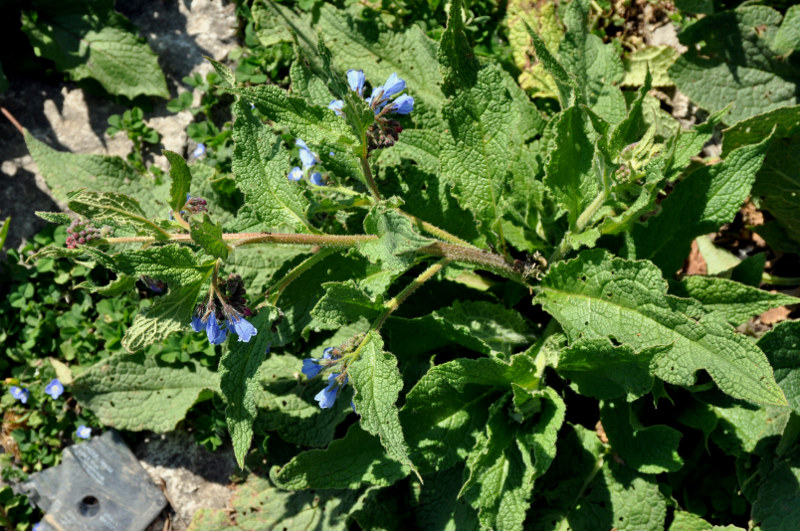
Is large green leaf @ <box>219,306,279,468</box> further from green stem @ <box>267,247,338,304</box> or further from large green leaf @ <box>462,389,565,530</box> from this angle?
large green leaf @ <box>462,389,565,530</box>

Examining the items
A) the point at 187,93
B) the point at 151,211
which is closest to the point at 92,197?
the point at 151,211

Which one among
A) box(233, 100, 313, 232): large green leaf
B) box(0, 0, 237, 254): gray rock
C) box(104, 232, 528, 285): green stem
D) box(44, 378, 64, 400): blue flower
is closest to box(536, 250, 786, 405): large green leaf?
box(104, 232, 528, 285): green stem

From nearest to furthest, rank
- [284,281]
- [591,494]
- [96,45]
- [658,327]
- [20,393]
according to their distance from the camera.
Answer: [658,327]
[284,281]
[591,494]
[20,393]
[96,45]

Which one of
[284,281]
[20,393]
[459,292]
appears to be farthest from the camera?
[20,393]

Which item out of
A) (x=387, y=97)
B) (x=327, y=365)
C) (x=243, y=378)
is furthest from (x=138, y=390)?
(x=387, y=97)

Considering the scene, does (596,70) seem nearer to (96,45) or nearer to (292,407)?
(292,407)
